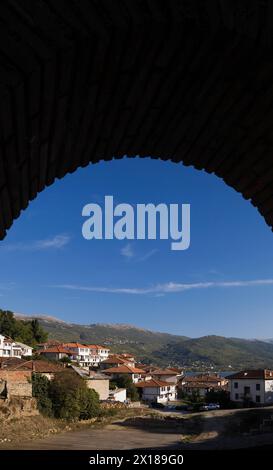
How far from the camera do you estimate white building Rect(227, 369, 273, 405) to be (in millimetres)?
41844

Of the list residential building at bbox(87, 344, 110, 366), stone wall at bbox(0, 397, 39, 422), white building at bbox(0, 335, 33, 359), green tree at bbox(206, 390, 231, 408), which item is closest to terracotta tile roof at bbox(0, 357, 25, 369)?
stone wall at bbox(0, 397, 39, 422)

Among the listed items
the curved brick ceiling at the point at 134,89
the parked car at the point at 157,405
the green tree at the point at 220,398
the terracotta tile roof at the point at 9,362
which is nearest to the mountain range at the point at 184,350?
the parked car at the point at 157,405

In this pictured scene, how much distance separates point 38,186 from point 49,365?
1459 inches

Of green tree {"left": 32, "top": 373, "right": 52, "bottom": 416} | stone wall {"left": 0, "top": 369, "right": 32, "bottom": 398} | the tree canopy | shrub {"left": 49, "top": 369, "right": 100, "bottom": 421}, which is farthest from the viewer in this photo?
the tree canopy

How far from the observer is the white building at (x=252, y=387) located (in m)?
41.8

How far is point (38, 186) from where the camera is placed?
248 centimetres

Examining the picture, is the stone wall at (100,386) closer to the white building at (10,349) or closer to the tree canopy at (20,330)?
the white building at (10,349)

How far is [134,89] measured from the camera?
2.11m

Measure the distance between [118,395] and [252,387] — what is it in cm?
1225

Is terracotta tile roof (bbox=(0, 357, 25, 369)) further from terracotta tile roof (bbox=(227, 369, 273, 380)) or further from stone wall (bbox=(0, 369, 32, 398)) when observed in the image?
terracotta tile roof (bbox=(227, 369, 273, 380))

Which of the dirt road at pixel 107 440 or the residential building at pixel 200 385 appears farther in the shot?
the residential building at pixel 200 385


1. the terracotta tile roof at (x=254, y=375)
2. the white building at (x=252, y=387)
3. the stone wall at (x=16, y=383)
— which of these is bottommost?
the white building at (x=252, y=387)
